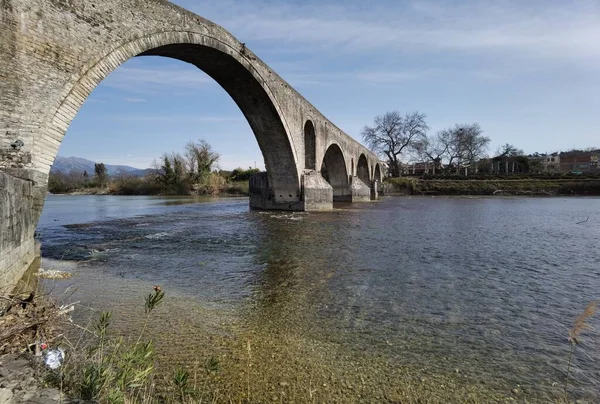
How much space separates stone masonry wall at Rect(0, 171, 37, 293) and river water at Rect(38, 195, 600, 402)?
0.85m

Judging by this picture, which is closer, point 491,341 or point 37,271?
point 491,341

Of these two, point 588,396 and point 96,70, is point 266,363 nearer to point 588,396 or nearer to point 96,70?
point 588,396

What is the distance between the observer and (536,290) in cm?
682

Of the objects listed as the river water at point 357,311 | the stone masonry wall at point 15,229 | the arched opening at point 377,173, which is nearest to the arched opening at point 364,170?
the arched opening at point 377,173

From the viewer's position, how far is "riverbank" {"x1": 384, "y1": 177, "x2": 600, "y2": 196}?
55.1 meters

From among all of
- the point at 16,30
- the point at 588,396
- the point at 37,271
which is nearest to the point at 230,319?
the point at 588,396

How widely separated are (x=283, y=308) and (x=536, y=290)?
465 cm

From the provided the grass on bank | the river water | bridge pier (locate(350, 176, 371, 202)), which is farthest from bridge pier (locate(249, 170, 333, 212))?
the grass on bank

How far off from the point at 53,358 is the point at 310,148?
26392mm

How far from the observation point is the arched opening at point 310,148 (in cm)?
2822

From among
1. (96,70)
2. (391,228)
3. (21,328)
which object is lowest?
(391,228)

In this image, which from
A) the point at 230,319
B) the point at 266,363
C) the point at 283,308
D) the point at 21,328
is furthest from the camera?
the point at 283,308

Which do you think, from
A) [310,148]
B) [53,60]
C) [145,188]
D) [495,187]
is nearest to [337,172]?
[310,148]

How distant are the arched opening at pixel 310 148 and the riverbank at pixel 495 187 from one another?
35650 millimetres
